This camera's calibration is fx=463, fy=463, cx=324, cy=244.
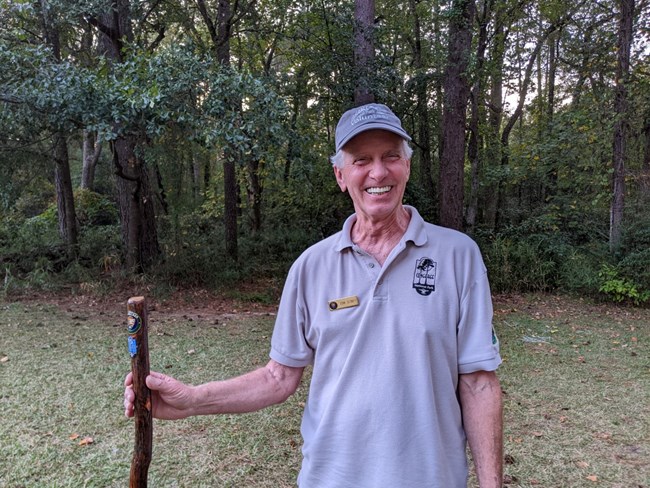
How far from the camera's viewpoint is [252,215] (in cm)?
1395

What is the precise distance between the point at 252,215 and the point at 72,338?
27.3ft

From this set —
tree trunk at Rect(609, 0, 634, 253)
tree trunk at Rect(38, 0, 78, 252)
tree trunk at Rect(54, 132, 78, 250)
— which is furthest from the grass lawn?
tree trunk at Rect(54, 132, 78, 250)

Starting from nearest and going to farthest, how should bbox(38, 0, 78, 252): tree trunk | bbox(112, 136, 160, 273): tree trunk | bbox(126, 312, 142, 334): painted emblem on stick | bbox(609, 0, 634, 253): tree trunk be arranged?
bbox(126, 312, 142, 334): painted emblem on stick → bbox(609, 0, 634, 253): tree trunk → bbox(112, 136, 160, 273): tree trunk → bbox(38, 0, 78, 252): tree trunk

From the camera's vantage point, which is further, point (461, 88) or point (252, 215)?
point (252, 215)

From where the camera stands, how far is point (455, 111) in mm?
8391

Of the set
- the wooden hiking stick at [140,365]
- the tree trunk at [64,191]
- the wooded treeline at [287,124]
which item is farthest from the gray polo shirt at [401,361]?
the tree trunk at [64,191]

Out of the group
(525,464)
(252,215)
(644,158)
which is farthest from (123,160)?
(644,158)

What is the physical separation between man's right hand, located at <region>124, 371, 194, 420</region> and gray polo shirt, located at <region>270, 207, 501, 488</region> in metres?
0.39

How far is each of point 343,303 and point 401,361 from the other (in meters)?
0.23

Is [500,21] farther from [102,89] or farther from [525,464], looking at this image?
[525,464]

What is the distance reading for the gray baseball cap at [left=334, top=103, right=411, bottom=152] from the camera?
53.9 inches

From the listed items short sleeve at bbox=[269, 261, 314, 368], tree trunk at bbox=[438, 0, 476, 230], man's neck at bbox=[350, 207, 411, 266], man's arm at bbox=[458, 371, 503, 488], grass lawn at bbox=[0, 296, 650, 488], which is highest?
tree trunk at bbox=[438, 0, 476, 230]

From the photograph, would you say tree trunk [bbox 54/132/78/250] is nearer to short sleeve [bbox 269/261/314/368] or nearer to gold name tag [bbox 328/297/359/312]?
short sleeve [bbox 269/261/314/368]

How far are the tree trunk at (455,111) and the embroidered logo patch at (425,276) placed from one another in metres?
7.56
